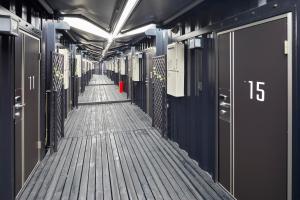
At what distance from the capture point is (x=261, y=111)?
2318 mm

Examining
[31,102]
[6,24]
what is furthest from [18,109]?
[6,24]

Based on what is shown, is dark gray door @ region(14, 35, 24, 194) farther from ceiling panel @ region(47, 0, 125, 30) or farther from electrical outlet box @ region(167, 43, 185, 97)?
electrical outlet box @ region(167, 43, 185, 97)

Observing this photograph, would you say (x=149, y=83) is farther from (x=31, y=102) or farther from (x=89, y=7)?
(x=31, y=102)

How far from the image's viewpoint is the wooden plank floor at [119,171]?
301 centimetres

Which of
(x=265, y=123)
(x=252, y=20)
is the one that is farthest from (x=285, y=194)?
(x=252, y=20)

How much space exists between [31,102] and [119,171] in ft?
4.71

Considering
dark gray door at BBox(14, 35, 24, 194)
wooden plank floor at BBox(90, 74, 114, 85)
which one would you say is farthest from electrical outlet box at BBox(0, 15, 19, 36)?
wooden plank floor at BBox(90, 74, 114, 85)

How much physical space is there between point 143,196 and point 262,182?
124 centimetres

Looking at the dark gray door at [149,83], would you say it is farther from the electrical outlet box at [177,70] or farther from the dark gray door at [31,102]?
the dark gray door at [31,102]

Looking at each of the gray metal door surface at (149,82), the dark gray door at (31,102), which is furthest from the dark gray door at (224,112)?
the gray metal door surface at (149,82)

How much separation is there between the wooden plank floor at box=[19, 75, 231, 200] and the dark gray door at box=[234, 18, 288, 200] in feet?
2.06

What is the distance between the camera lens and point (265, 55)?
2.26 m

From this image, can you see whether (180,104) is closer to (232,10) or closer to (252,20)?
(232,10)

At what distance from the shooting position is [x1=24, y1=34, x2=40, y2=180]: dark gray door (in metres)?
3.16
